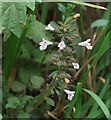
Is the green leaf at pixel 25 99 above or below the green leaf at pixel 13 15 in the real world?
below

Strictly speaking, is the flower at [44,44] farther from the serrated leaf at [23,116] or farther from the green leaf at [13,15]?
the serrated leaf at [23,116]

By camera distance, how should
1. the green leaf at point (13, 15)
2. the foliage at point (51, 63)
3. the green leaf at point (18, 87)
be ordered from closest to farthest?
the green leaf at point (13, 15) → the foliage at point (51, 63) → the green leaf at point (18, 87)

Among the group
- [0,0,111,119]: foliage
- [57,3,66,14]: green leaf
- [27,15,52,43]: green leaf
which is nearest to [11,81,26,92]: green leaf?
[0,0,111,119]: foliage

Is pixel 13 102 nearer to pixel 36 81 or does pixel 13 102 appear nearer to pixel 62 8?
pixel 36 81

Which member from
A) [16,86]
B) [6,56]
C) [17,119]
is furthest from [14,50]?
[17,119]

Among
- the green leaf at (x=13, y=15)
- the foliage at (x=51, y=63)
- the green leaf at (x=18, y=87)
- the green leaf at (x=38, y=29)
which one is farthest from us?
the green leaf at (x=18, y=87)

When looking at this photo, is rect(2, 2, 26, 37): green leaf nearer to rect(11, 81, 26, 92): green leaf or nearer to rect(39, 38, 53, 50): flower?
rect(39, 38, 53, 50): flower

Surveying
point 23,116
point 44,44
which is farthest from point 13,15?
point 23,116

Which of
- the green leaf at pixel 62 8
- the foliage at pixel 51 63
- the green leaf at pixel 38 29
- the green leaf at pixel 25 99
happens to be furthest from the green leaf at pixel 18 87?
the green leaf at pixel 62 8

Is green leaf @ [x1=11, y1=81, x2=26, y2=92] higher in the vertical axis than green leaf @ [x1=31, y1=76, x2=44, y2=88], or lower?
lower
